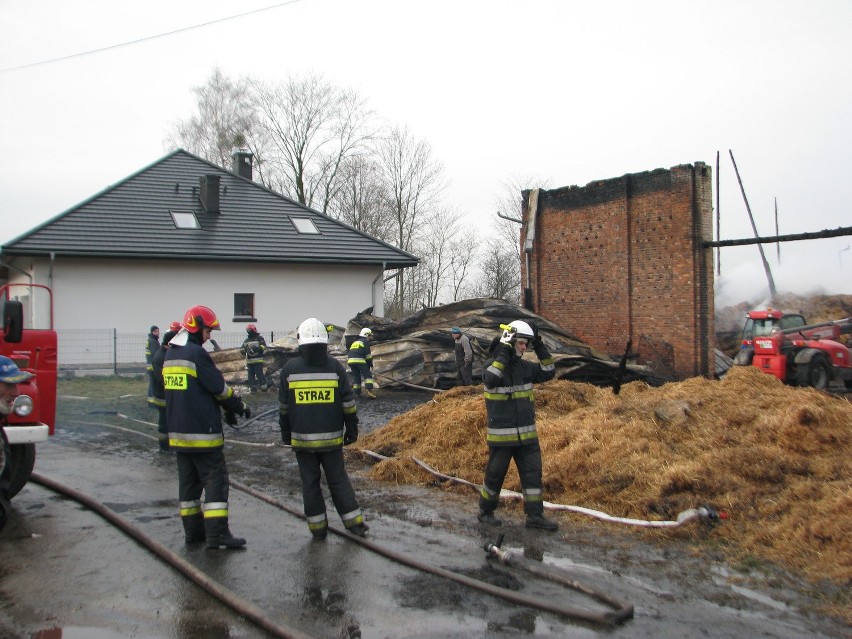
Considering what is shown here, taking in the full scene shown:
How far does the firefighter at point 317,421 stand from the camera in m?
6.84

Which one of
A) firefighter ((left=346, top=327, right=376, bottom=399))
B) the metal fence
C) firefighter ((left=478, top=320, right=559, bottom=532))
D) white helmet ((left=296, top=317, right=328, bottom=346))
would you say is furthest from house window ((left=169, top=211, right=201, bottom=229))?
firefighter ((left=478, top=320, right=559, bottom=532))

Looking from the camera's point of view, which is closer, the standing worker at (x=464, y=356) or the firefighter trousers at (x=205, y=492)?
the firefighter trousers at (x=205, y=492)

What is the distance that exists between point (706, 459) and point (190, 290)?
Answer: 22.8 meters

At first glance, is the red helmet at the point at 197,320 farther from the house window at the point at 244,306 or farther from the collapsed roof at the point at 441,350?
the house window at the point at 244,306

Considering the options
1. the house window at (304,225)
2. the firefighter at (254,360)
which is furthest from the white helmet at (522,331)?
→ the house window at (304,225)

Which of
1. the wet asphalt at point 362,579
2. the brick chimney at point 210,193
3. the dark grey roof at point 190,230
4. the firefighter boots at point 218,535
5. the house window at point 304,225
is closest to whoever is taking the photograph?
the wet asphalt at point 362,579

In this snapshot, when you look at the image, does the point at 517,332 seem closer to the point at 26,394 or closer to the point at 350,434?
the point at 350,434

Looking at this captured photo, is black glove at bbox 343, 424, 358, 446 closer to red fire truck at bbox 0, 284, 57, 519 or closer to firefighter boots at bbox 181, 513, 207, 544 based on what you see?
firefighter boots at bbox 181, 513, 207, 544

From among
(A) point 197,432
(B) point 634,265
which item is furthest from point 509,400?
(B) point 634,265

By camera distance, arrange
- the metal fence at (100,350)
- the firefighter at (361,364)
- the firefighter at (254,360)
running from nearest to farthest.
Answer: the firefighter at (361,364) < the firefighter at (254,360) < the metal fence at (100,350)

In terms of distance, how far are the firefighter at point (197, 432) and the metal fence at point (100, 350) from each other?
19754mm

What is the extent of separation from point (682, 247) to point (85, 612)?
1751cm

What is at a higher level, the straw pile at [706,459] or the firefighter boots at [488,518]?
the straw pile at [706,459]

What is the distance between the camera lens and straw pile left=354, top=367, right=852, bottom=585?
6.61m
